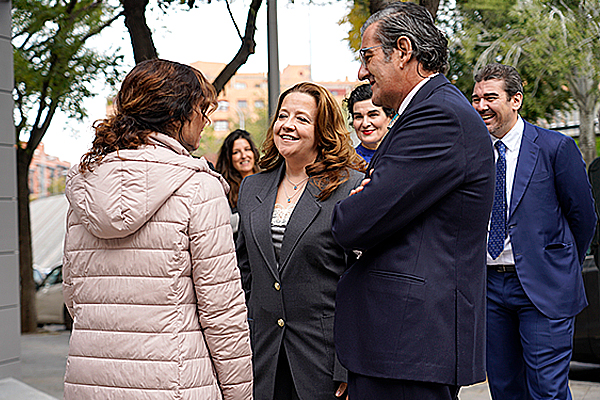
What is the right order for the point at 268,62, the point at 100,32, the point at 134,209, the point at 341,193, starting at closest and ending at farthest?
the point at 134,209, the point at 341,193, the point at 268,62, the point at 100,32

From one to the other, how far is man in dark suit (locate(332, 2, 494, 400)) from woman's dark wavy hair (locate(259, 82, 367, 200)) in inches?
32.4

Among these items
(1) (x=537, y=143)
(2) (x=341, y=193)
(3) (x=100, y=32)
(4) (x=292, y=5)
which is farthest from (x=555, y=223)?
(3) (x=100, y=32)

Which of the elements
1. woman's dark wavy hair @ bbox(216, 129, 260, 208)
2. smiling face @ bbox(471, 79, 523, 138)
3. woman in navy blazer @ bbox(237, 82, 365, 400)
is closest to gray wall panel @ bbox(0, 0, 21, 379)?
woman's dark wavy hair @ bbox(216, 129, 260, 208)

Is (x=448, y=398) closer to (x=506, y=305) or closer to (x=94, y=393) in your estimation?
(x=94, y=393)

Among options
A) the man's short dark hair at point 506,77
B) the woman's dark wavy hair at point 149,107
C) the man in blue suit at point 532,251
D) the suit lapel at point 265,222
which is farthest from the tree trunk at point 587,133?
the woman's dark wavy hair at point 149,107

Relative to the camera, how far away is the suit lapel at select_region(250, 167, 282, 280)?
9.31 ft

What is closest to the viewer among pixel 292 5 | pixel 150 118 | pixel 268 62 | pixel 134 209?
pixel 134 209

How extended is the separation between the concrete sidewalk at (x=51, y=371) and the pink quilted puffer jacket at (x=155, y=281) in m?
3.36

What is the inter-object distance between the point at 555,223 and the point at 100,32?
614 cm

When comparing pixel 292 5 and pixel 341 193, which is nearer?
pixel 341 193

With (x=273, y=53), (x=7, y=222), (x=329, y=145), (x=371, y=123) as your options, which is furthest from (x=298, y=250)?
(x=7, y=222)

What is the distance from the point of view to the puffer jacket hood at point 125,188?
6.59ft

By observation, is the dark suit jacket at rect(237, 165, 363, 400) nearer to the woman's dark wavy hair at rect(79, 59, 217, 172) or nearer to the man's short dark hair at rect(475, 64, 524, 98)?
the woman's dark wavy hair at rect(79, 59, 217, 172)

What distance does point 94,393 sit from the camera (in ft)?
6.93
